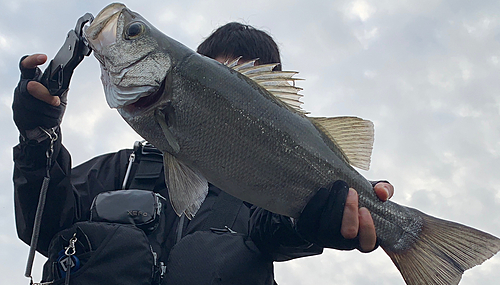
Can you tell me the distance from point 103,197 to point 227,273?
1132 millimetres

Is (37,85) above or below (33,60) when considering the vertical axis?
below

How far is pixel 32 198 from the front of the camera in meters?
3.18

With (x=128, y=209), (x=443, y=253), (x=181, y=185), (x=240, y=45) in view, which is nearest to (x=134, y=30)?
(x=181, y=185)

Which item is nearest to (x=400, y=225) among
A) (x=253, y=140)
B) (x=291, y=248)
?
(x=291, y=248)

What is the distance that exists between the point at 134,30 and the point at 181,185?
39.2 inches

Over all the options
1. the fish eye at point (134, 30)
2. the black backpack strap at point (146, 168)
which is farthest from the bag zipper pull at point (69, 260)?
the fish eye at point (134, 30)

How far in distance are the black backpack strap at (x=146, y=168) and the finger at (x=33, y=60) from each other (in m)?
1.26

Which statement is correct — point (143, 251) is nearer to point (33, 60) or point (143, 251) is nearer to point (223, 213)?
point (223, 213)

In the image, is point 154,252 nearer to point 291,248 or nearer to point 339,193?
point 291,248

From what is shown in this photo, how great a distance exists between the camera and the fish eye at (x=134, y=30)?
2.61 meters

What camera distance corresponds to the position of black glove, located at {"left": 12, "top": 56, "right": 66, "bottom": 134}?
2.76 m

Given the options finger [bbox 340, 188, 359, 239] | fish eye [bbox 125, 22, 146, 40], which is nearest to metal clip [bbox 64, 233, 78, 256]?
fish eye [bbox 125, 22, 146, 40]

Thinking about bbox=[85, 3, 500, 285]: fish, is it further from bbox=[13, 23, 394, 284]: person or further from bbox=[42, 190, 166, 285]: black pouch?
bbox=[42, 190, 166, 285]: black pouch

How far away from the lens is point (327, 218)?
2740 mm
